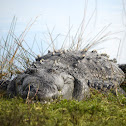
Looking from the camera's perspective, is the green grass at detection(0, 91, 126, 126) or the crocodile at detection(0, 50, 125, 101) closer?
the green grass at detection(0, 91, 126, 126)

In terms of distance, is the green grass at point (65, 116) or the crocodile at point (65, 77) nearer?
the green grass at point (65, 116)

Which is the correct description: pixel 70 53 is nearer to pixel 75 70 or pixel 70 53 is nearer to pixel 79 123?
pixel 75 70

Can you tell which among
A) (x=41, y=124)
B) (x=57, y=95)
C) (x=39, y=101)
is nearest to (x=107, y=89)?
(x=57, y=95)

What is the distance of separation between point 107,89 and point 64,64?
52.2 inches

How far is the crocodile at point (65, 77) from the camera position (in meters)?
4.23

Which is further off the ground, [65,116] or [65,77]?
[65,77]

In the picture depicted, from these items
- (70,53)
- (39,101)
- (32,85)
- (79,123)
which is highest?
(70,53)

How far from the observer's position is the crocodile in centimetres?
423

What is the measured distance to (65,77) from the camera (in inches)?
188

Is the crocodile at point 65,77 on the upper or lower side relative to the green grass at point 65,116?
upper

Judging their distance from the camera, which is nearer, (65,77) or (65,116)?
(65,116)

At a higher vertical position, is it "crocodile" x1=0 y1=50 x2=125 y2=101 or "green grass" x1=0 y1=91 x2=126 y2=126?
"crocodile" x1=0 y1=50 x2=125 y2=101

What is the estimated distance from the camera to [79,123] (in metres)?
2.93

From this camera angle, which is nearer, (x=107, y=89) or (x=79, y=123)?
(x=79, y=123)
